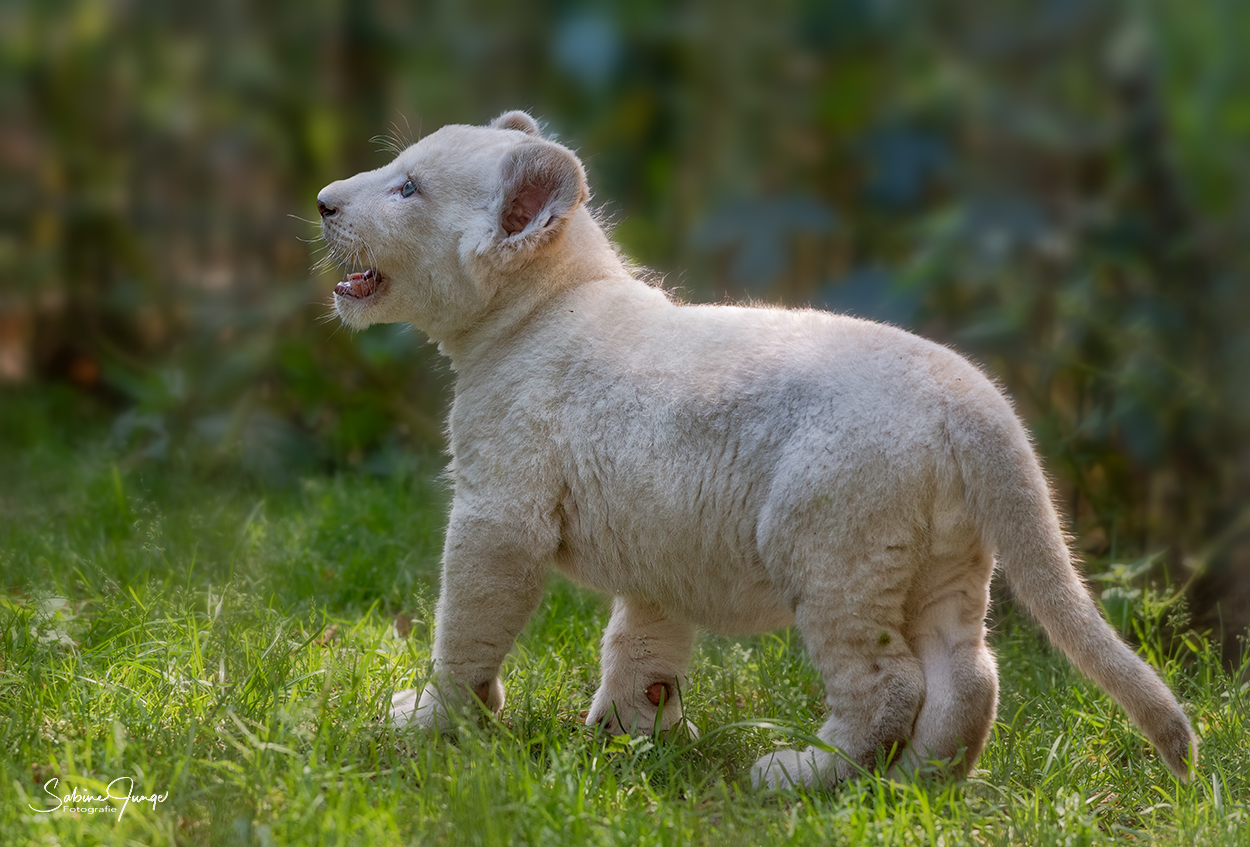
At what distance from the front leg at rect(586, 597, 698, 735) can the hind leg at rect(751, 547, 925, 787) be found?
0.61 metres

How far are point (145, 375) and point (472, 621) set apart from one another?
4.41 meters

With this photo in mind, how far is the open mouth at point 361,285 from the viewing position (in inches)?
148

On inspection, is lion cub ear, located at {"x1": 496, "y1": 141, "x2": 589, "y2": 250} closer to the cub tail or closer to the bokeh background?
the bokeh background

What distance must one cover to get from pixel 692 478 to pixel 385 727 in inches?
42.2

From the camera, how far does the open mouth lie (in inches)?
148

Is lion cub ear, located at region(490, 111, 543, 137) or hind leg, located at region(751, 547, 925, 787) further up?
lion cub ear, located at region(490, 111, 543, 137)

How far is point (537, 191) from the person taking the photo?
12.0 feet

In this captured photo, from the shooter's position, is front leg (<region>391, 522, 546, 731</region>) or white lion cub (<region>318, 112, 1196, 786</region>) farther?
front leg (<region>391, 522, 546, 731</region>)

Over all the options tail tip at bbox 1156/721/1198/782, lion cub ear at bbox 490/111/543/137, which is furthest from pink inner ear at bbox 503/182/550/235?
tail tip at bbox 1156/721/1198/782

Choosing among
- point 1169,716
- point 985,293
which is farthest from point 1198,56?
point 1169,716

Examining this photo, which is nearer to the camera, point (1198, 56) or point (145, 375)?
point (1198, 56)

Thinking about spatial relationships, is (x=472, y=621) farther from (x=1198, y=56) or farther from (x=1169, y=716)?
(x=1198, y=56)

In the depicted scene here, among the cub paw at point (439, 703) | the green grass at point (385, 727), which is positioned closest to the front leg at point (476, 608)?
the cub paw at point (439, 703)

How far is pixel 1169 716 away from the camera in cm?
297
